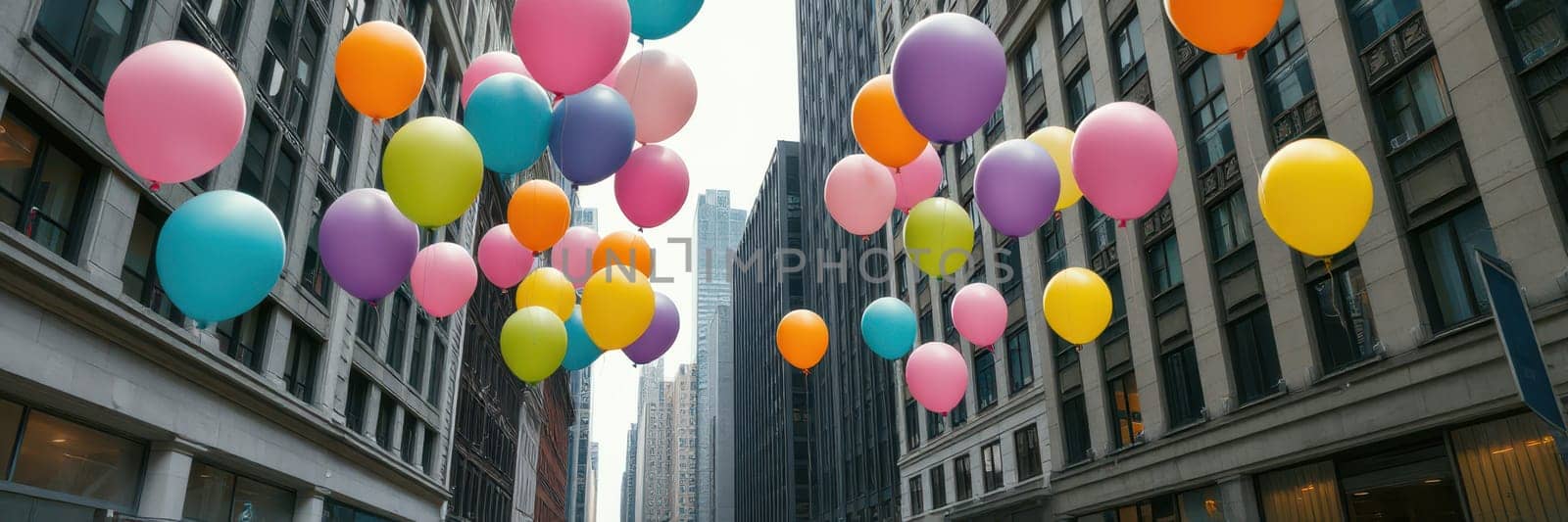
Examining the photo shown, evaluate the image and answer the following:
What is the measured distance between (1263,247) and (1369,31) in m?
4.37

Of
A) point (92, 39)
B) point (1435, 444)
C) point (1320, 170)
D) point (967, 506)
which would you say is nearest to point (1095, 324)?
point (1320, 170)

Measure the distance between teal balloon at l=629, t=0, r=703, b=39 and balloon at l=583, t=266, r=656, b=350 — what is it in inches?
112

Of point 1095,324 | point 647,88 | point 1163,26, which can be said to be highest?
point 1163,26

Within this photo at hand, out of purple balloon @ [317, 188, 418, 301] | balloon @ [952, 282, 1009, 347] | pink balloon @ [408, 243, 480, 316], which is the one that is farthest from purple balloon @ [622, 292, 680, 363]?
balloon @ [952, 282, 1009, 347]

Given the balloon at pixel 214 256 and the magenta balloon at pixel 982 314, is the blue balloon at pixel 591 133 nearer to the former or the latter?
the balloon at pixel 214 256

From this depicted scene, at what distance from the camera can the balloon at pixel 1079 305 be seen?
12.5 m

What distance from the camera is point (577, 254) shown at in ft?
40.1

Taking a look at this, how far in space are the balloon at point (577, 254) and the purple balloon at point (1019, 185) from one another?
5.23 m

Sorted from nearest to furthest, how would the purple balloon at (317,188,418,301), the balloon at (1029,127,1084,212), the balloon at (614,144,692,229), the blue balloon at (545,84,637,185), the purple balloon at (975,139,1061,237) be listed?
the blue balloon at (545,84,637,185)
the purple balloon at (317,188,418,301)
the purple balloon at (975,139,1061,237)
the balloon at (614,144,692,229)
the balloon at (1029,127,1084,212)

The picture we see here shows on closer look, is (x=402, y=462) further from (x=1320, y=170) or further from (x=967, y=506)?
(x=1320, y=170)

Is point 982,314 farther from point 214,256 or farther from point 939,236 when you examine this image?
point 214,256

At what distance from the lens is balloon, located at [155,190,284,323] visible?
27.4ft

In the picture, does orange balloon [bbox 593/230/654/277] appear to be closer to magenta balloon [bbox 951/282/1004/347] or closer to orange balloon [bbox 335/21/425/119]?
orange balloon [bbox 335/21/425/119]

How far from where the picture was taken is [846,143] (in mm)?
60781
